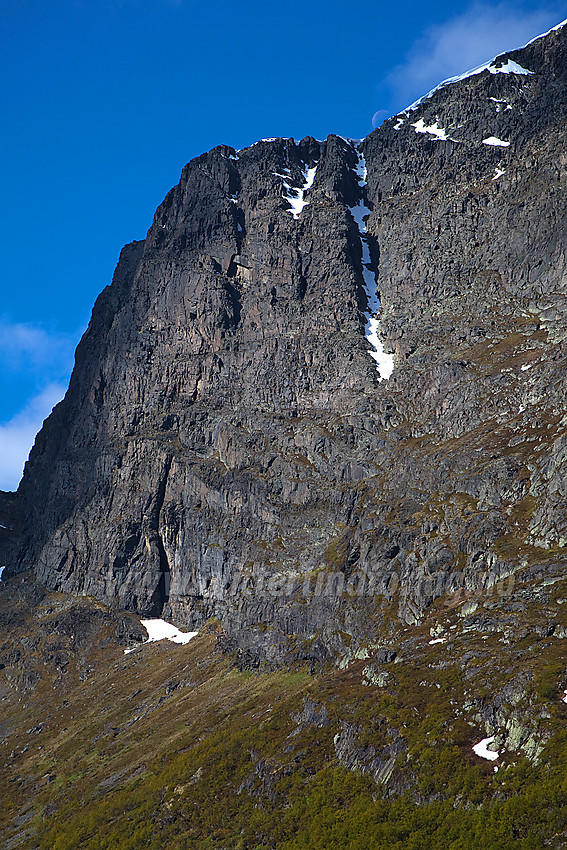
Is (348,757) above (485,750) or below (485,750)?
below

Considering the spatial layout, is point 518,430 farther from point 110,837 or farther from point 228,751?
point 110,837

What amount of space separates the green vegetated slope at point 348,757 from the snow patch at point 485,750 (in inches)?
32.9

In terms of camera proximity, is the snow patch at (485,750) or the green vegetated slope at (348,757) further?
the snow patch at (485,750)

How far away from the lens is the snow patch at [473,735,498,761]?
74.1 m

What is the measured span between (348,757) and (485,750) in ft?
67.9

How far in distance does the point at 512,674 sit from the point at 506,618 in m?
17.1

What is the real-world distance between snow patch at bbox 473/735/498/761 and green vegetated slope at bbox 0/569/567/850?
84 centimetres

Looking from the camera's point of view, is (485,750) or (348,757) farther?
(348,757)

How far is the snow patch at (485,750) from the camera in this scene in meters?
74.1

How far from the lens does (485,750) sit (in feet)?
248

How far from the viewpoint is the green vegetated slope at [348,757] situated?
70.6m

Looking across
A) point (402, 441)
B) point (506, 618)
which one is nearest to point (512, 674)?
point (506, 618)

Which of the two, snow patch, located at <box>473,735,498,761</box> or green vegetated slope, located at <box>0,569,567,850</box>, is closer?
green vegetated slope, located at <box>0,569,567,850</box>

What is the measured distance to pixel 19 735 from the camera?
597ft
